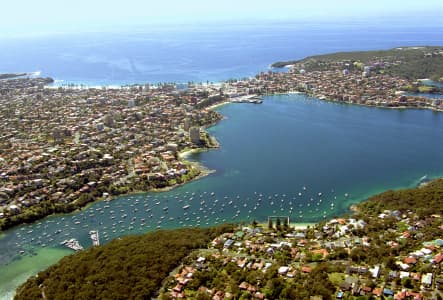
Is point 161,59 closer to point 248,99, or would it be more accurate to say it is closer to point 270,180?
point 248,99

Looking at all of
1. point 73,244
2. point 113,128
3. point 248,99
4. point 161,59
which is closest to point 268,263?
point 73,244

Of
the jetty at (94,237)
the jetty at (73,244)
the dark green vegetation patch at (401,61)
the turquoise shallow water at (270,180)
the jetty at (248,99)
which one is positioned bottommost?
the jetty at (73,244)

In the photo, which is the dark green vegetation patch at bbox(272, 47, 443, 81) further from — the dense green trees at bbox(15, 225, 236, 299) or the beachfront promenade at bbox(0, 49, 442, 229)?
the dense green trees at bbox(15, 225, 236, 299)

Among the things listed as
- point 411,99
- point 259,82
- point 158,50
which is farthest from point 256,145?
point 158,50

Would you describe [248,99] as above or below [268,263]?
above

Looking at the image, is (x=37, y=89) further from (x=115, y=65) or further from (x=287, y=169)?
(x=287, y=169)

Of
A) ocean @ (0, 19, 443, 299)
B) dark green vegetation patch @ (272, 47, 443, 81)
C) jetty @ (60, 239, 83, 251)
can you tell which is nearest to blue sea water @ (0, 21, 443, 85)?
dark green vegetation patch @ (272, 47, 443, 81)

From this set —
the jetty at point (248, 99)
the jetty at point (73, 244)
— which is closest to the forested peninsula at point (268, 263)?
the jetty at point (73, 244)

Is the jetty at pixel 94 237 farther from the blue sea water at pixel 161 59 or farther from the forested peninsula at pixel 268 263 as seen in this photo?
the blue sea water at pixel 161 59
